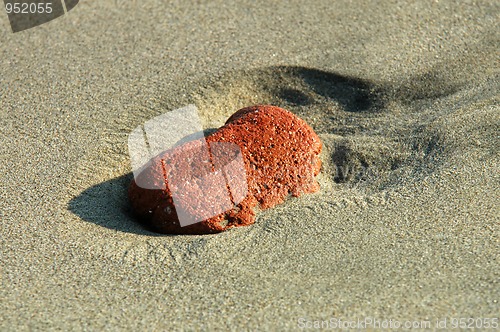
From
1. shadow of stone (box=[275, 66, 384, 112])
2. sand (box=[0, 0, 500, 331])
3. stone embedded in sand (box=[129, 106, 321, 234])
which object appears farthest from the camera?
shadow of stone (box=[275, 66, 384, 112])

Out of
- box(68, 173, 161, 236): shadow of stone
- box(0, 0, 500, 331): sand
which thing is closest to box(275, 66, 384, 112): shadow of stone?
box(0, 0, 500, 331): sand

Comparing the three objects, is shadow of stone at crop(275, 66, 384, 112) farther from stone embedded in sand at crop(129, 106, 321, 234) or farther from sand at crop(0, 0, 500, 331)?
stone embedded in sand at crop(129, 106, 321, 234)

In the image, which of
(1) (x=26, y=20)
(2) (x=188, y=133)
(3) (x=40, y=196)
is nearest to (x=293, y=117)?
(2) (x=188, y=133)

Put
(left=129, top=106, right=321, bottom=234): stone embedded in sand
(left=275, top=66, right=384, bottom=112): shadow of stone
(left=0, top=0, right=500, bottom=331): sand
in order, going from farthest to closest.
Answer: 1. (left=275, top=66, right=384, bottom=112): shadow of stone
2. (left=129, top=106, right=321, bottom=234): stone embedded in sand
3. (left=0, top=0, right=500, bottom=331): sand

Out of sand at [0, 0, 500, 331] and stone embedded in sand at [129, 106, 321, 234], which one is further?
stone embedded in sand at [129, 106, 321, 234]

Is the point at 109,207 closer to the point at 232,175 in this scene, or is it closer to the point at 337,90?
the point at 232,175

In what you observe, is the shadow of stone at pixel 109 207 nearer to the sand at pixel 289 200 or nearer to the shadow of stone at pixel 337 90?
the sand at pixel 289 200

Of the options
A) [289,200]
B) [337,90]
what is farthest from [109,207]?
[337,90]

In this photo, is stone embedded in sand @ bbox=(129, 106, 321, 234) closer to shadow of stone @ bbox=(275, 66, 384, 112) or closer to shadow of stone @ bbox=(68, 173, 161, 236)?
shadow of stone @ bbox=(68, 173, 161, 236)
